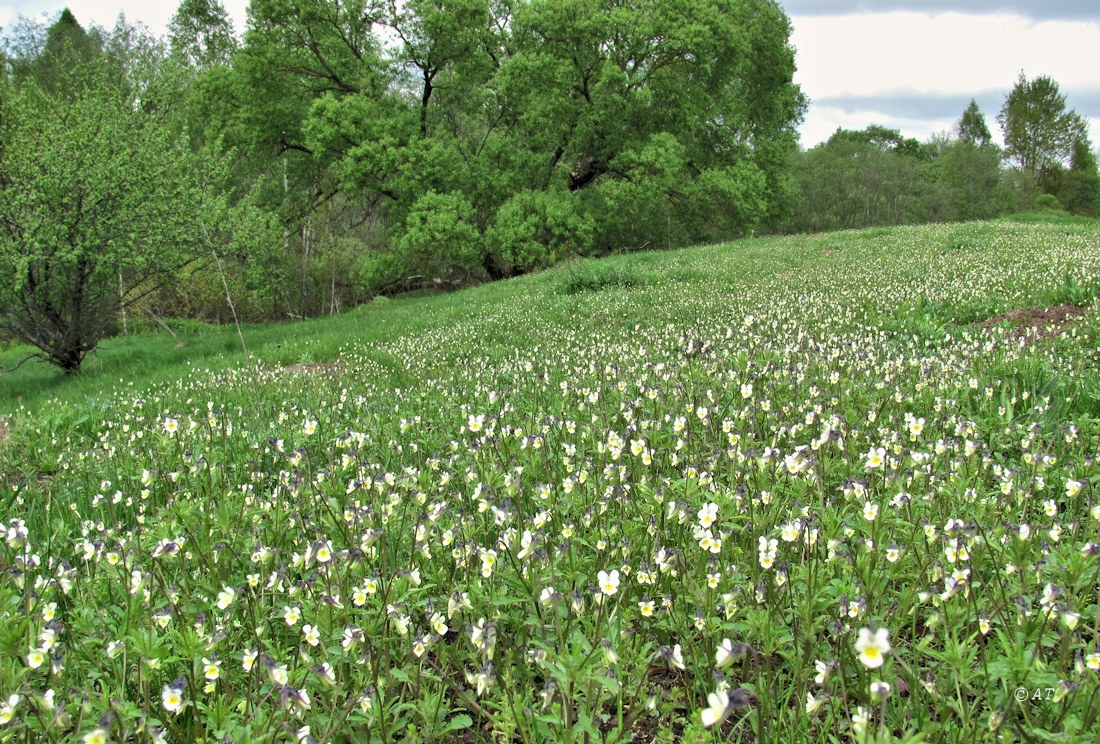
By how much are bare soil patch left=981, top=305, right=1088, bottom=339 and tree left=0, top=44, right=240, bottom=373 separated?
12.8 m

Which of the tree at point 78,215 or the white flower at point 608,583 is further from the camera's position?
the tree at point 78,215

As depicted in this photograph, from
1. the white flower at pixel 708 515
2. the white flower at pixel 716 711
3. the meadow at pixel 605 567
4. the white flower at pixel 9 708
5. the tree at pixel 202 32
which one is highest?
the tree at pixel 202 32

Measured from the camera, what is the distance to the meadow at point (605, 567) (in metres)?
2.04

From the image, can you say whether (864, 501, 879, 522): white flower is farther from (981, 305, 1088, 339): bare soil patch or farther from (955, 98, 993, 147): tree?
(955, 98, 993, 147): tree

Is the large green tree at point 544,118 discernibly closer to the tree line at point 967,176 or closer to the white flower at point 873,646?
the white flower at point 873,646

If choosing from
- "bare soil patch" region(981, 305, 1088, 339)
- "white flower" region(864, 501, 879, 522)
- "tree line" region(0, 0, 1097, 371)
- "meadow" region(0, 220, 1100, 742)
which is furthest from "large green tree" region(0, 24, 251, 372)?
"bare soil patch" region(981, 305, 1088, 339)

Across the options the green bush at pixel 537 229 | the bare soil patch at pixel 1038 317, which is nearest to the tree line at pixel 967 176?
the green bush at pixel 537 229

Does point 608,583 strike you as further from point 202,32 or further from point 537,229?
point 202,32

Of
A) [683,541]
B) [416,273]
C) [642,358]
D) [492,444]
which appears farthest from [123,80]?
[683,541]

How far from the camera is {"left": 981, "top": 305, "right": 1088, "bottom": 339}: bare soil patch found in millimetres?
7676

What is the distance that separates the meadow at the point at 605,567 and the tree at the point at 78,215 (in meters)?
8.06

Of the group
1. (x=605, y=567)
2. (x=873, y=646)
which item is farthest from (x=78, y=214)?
(x=873, y=646)

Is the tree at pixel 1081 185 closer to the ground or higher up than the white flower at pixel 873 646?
higher up

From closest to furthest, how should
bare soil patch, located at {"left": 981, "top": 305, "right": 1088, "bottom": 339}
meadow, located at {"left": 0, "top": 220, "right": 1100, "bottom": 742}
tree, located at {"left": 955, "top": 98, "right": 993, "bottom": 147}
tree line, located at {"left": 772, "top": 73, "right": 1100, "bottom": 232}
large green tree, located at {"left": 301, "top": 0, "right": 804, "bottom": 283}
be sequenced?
1. meadow, located at {"left": 0, "top": 220, "right": 1100, "bottom": 742}
2. bare soil patch, located at {"left": 981, "top": 305, "right": 1088, "bottom": 339}
3. large green tree, located at {"left": 301, "top": 0, "right": 804, "bottom": 283}
4. tree line, located at {"left": 772, "top": 73, "right": 1100, "bottom": 232}
5. tree, located at {"left": 955, "top": 98, "right": 993, "bottom": 147}
